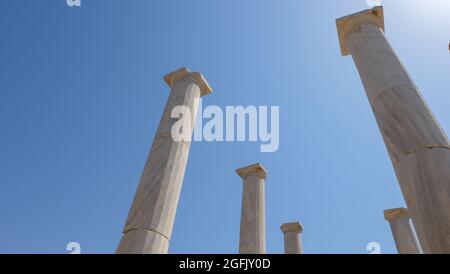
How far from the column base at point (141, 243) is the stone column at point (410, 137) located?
29.1m

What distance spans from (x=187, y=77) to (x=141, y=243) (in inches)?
1401

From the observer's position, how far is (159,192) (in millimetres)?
45281

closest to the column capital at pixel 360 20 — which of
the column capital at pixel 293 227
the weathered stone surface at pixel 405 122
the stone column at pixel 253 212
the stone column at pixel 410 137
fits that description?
the stone column at pixel 410 137

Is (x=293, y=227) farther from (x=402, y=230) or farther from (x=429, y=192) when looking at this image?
(x=429, y=192)

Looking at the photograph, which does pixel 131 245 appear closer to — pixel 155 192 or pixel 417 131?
pixel 155 192

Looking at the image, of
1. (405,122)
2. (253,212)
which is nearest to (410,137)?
(405,122)

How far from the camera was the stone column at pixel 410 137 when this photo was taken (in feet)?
100

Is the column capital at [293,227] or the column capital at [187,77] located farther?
the column capital at [293,227]

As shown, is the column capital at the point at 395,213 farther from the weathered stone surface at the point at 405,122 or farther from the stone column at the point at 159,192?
the stone column at the point at 159,192

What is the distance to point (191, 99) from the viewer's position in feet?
200

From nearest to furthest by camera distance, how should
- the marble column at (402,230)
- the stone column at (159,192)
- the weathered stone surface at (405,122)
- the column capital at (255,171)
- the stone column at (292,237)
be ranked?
1. the weathered stone surface at (405,122)
2. the stone column at (159,192)
3. the marble column at (402,230)
4. the column capital at (255,171)
5. the stone column at (292,237)

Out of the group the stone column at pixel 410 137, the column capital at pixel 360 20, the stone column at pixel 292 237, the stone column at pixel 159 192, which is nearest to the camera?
the stone column at pixel 410 137
